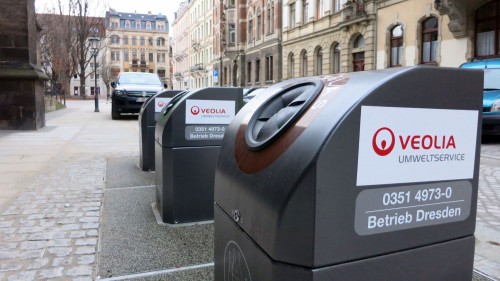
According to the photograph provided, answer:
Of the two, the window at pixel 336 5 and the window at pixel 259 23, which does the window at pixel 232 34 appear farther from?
the window at pixel 336 5

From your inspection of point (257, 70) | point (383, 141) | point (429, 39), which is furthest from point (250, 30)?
point (383, 141)

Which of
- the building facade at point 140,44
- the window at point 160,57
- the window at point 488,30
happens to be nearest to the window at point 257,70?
the window at point 488,30

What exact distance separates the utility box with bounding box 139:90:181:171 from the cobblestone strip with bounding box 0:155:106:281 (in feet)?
2.21

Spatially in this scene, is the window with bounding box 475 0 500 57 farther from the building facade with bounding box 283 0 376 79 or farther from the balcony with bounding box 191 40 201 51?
the balcony with bounding box 191 40 201 51

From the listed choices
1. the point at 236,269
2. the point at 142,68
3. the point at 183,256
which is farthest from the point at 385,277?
the point at 142,68

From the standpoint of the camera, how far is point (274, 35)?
121 feet

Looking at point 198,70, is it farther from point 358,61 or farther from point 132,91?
point 132,91

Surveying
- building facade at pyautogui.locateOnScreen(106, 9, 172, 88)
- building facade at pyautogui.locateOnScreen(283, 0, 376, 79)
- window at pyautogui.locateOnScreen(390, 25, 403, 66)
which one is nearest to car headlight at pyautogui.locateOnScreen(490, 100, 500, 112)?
window at pyautogui.locateOnScreen(390, 25, 403, 66)

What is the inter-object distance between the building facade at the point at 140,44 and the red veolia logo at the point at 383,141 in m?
101

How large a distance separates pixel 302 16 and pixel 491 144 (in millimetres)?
24322

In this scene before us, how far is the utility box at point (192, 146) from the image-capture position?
3.64 meters

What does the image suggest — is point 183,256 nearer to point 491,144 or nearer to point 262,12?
point 491,144

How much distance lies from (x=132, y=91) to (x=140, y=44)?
94.3 m

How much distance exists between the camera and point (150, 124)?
609 cm
